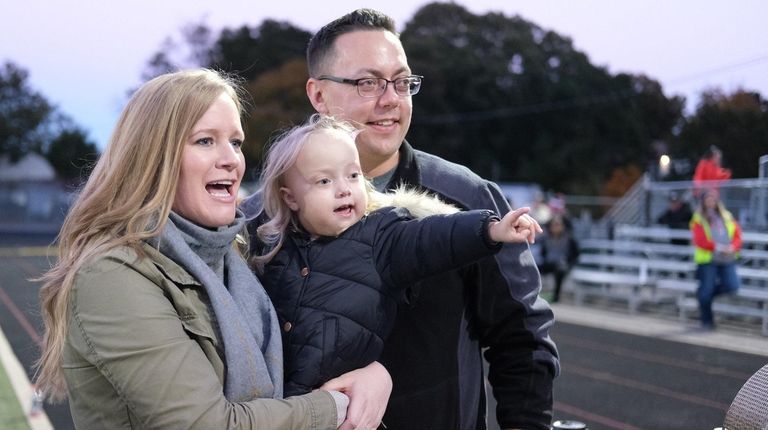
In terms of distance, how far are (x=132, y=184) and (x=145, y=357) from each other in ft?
1.23

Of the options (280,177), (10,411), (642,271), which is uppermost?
(280,177)

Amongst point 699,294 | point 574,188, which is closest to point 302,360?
point 699,294

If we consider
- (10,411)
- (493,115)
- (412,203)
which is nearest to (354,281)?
(412,203)

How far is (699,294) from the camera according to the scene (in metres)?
9.78

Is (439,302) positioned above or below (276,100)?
below

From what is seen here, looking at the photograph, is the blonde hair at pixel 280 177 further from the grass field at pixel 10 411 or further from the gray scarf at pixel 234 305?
the grass field at pixel 10 411

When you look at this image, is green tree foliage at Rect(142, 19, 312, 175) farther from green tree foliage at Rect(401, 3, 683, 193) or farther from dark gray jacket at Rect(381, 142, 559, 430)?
dark gray jacket at Rect(381, 142, 559, 430)

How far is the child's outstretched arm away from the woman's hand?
412 millimetres

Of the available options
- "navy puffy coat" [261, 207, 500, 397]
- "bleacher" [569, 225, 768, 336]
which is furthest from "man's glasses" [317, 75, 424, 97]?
"bleacher" [569, 225, 768, 336]

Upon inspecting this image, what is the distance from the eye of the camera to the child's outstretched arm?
1.89 m

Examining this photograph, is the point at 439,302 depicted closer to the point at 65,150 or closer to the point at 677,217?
the point at 677,217

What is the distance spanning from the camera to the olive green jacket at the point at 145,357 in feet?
5.12

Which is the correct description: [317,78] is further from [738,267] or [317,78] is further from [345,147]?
[738,267]

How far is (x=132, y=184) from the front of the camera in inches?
68.7
